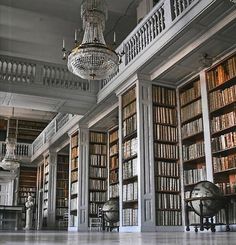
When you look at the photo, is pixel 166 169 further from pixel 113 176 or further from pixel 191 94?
pixel 113 176

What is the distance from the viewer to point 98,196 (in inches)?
430

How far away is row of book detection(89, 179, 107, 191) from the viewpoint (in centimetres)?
1092

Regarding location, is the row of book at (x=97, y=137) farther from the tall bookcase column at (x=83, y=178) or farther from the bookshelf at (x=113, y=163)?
the bookshelf at (x=113, y=163)

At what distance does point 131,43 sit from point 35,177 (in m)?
12.2

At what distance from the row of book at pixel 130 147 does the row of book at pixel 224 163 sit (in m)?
1.67

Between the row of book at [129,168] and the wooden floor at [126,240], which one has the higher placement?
the row of book at [129,168]

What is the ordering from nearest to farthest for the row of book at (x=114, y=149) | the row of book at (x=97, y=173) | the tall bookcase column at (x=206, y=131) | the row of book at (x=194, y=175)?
the tall bookcase column at (x=206, y=131), the row of book at (x=194, y=175), the row of book at (x=114, y=149), the row of book at (x=97, y=173)

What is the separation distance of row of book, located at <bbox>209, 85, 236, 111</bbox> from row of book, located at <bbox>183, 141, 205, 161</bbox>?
2.38 ft

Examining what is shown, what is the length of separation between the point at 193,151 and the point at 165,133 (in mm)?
701

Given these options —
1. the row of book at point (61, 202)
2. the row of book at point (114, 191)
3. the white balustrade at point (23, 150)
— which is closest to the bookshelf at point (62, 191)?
the row of book at point (61, 202)

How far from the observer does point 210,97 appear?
6.82 metres

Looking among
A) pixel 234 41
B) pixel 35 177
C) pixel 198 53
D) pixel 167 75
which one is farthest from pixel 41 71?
pixel 35 177

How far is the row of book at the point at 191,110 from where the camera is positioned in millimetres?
7125

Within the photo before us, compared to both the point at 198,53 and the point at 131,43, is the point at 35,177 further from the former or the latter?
the point at 198,53
